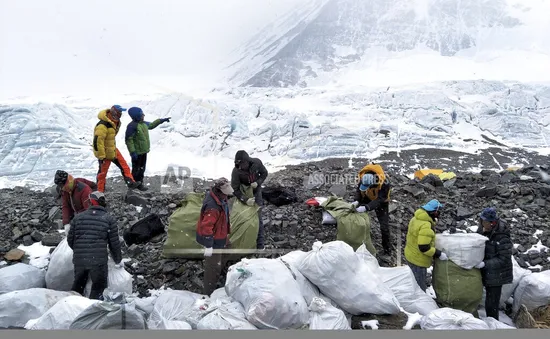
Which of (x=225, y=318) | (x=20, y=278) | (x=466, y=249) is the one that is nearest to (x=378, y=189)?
(x=466, y=249)

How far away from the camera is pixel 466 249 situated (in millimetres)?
3893

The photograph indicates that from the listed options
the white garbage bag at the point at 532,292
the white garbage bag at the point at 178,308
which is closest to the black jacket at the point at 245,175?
the white garbage bag at the point at 178,308

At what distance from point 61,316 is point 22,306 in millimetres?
475

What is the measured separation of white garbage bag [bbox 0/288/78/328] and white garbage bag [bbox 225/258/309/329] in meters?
1.34

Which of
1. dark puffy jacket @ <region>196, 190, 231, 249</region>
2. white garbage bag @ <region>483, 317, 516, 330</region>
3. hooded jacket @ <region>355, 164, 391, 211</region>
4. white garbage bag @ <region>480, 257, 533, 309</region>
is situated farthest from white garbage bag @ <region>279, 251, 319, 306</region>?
white garbage bag @ <region>480, 257, 533, 309</region>

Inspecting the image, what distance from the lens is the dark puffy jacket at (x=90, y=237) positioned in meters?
3.69

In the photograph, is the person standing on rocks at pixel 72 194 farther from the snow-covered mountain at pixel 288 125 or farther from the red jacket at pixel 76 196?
the snow-covered mountain at pixel 288 125

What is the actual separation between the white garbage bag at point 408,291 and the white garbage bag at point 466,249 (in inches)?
14.7

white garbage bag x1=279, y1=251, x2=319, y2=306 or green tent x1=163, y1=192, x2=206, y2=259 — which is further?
green tent x1=163, y1=192, x2=206, y2=259

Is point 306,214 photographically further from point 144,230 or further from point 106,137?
point 106,137

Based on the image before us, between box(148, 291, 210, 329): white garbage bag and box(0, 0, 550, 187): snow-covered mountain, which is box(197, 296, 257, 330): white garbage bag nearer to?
box(148, 291, 210, 329): white garbage bag

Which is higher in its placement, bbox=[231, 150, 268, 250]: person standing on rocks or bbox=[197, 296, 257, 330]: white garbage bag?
bbox=[231, 150, 268, 250]: person standing on rocks

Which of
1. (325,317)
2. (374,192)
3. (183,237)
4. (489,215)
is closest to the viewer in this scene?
(325,317)

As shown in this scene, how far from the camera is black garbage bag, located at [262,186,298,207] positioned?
5.81 m
